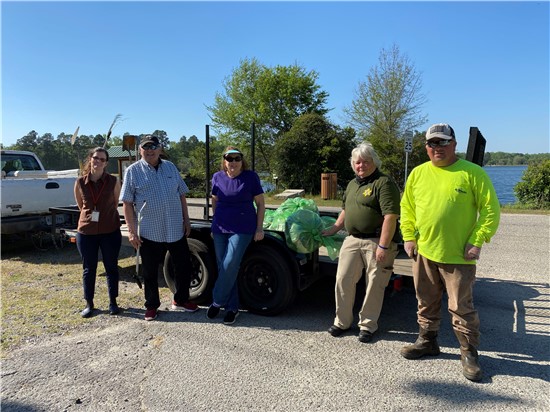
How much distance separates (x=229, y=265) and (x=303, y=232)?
33.3 inches

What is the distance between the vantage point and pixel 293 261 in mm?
4027

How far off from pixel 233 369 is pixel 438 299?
1814mm

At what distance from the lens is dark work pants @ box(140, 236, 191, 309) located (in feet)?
14.0

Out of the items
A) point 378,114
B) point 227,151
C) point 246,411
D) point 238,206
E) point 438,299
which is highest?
point 378,114

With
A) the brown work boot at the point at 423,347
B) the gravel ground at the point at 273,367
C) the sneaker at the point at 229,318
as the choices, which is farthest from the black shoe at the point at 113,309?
the brown work boot at the point at 423,347

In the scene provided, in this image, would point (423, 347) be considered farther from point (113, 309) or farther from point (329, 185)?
point (329, 185)

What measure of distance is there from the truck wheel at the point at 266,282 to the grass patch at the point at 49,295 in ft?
4.11

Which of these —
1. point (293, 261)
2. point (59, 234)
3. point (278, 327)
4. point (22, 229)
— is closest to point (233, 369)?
point (278, 327)

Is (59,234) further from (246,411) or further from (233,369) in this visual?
(246,411)

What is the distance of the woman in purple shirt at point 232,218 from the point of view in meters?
4.11

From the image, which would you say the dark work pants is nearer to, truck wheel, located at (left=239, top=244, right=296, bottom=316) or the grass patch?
the grass patch

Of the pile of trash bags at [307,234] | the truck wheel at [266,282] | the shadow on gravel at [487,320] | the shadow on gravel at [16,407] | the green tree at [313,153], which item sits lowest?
the shadow on gravel at [16,407]

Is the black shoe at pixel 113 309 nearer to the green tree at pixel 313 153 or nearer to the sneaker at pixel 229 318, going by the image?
the sneaker at pixel 229 318

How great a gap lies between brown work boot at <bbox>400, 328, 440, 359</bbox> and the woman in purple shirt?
5.66 feet
